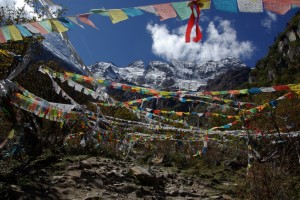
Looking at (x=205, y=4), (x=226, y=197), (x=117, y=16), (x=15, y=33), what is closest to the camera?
(x=205, y=4)

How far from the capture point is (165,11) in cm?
529

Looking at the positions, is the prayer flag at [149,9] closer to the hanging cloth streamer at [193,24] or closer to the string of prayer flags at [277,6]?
the hanging cloth streamer at [193,24]

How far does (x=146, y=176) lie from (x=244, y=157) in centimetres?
1080

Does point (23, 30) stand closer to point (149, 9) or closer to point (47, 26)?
point (47, 26)

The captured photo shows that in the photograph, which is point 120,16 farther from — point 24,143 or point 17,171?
point 24,143

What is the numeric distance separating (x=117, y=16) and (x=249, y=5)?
2.36 meters

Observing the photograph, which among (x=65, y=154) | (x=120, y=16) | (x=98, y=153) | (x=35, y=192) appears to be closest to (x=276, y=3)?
(x=120, y=16)

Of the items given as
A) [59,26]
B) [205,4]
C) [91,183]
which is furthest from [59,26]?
[91,183]

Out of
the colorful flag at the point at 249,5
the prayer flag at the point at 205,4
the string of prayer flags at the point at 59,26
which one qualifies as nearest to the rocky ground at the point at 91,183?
the string of prayer flags at the point at 59,26

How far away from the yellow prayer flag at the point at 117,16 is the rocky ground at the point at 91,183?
4702 millimetres

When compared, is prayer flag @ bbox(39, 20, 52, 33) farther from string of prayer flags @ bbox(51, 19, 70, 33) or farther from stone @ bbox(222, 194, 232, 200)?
stone @ bbox(222, 194, 232, 200)

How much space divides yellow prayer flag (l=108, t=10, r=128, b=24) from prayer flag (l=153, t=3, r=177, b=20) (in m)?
0.66

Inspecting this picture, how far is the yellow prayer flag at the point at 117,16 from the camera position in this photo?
5.70m

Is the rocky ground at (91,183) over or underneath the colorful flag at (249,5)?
underneath
